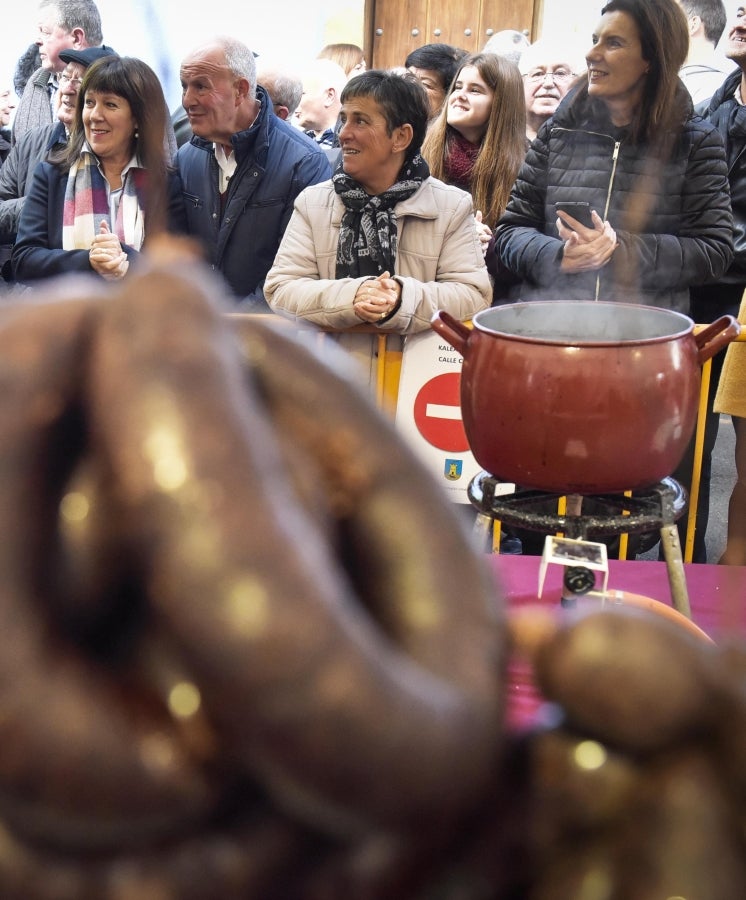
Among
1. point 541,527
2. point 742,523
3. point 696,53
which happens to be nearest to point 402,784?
point 541,527

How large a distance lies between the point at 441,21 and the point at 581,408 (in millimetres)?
4887

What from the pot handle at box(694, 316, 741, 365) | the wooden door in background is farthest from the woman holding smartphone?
the wooden door in background

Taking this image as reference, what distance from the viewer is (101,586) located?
250 mm

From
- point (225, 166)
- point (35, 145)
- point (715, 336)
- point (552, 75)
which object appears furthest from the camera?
point (552, 75)

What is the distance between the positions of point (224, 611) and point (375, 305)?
2199 millimetres

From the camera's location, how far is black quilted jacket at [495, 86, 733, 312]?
2301 mm

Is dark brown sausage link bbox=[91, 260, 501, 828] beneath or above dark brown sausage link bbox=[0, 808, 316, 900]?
above

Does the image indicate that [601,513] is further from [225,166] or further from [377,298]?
[225,166]

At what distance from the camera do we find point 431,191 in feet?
8.38

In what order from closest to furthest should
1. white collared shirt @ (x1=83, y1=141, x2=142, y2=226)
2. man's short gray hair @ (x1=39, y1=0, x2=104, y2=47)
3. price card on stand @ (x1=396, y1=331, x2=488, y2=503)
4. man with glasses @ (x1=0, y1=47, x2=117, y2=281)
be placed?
price card on stand @ (x1=396, y1=331, x2=488, y2=503), white collared shirt @ (x1=83, y1=141, x2=142, y2=226), man with glasses @ (x1=0, y1=47, x2=117, y2=281), man's short gray hair @ (x1=39, y1=0, x2=104, y2=47)

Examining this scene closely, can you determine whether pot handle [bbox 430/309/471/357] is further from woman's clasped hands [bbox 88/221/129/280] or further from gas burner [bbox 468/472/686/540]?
woman's clasped hands [bbox 88/221/129/280]

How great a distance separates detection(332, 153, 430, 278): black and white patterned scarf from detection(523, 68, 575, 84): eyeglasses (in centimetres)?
98

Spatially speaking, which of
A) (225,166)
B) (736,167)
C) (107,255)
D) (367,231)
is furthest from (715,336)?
(225,166)

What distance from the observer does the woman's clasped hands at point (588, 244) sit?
2.29 metres
